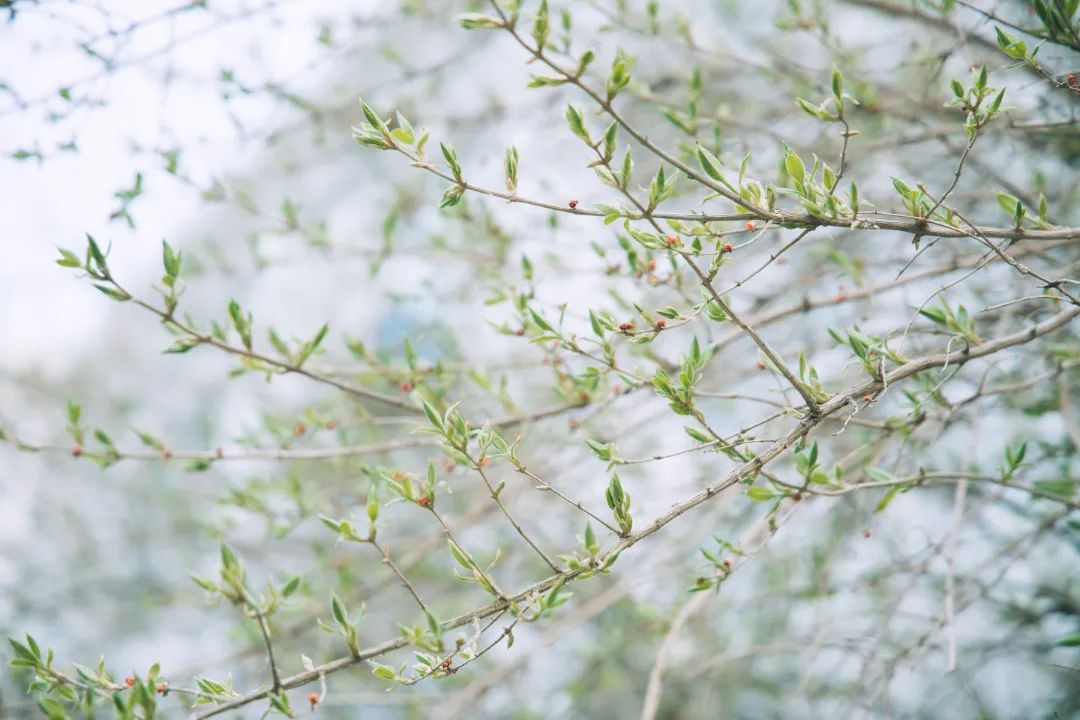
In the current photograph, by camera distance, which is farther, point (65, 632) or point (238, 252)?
point (238, 252)

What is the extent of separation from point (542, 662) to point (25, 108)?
320 cm

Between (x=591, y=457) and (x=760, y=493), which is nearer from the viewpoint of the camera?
(x=760, y=493)

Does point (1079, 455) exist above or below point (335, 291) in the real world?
below

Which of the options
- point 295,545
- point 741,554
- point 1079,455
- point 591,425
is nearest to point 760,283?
point 591,425

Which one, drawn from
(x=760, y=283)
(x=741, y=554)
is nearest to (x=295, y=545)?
(x=760, y=283)

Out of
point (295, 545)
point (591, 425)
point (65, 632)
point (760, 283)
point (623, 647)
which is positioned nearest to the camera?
point (591, 425)

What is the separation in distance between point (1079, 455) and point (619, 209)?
177 cm

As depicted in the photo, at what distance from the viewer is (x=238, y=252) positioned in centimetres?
590

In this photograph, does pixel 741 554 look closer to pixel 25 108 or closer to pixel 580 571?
pixel 580 571

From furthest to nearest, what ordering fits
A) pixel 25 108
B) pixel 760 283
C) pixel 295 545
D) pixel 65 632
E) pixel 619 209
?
1. pixel 65 632
2. pixel 295 545
3. pixel 760 283
4. pixel 25 108
5. pixel 619 209

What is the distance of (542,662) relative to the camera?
3.78 meters

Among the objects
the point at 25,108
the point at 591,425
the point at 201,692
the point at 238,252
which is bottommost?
the point at 201,692

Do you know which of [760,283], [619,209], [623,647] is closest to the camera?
[619,209]

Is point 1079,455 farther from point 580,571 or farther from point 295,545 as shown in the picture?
point 295,545
